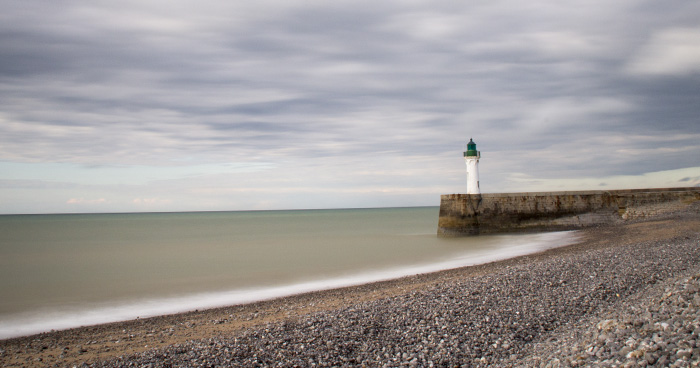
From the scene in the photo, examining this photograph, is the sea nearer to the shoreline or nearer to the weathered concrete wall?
the shoreline

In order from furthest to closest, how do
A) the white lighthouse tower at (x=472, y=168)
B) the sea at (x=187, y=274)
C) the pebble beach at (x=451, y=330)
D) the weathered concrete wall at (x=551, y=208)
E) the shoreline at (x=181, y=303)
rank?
the white lighthouse tower at (x=472, y=168), the weathered concrete wall at (x=551, y=208), the sea at (x=187, y=274), the shoreline at (x=181, y=303), the pebble beach at (x=451, y=330)

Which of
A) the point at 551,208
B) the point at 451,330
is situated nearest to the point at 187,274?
the point at 451,330

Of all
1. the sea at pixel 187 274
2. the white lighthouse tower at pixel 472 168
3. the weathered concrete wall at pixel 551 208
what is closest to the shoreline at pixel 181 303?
the sea at pixel 187 274

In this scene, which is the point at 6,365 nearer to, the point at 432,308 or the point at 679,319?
the point at 432,308

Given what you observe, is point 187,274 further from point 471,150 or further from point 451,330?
point 471,150

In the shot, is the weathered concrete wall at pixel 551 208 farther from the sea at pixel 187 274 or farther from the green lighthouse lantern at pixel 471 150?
the green lighthouse lantern at pixel 471 150

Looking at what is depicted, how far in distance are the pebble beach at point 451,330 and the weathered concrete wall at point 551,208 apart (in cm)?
1260

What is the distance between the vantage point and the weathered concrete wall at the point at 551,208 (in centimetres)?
2048

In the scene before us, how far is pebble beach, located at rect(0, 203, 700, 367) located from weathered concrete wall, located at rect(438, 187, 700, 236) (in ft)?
41.3

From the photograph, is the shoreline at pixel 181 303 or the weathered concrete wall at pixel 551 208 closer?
the shoreline at pixel 181 303

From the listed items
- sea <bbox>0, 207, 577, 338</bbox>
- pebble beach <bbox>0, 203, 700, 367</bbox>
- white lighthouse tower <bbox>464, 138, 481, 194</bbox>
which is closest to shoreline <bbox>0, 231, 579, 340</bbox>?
sea <bbox>0, 207, 577, 338</bbox>

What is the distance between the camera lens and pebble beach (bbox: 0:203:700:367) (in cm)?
392

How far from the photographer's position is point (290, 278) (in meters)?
11.6

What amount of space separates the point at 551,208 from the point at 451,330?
17.5 m
